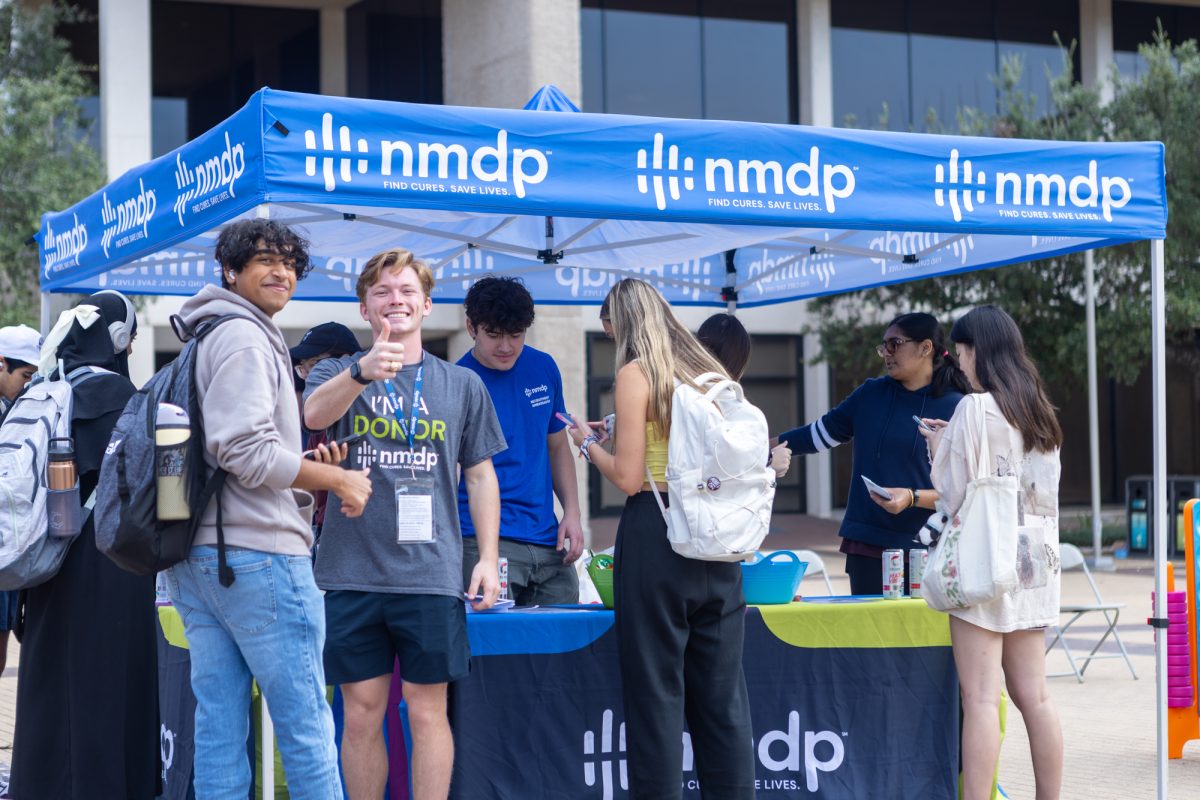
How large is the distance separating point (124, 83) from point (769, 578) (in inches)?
721

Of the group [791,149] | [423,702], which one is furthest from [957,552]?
[423,702]

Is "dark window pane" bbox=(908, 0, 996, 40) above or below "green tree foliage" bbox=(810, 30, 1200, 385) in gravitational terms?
above

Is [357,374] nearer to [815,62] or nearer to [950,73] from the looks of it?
[815,62]

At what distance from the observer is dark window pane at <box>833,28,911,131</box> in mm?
25672

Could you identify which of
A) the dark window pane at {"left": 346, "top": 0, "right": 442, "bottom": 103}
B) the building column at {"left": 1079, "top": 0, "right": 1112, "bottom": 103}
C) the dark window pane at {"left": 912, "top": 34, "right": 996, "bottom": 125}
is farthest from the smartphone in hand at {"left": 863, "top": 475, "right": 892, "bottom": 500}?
the building column at {"left": 1079, "top": 0, "right": 1112, "bottom": 103}

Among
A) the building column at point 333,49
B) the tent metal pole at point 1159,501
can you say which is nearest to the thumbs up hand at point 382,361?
the tent metal pole at point 1159,501

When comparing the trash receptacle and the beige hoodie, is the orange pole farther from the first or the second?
the trash receptacle

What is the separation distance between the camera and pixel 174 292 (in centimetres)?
759

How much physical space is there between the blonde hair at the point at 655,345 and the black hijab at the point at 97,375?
65.2 inches

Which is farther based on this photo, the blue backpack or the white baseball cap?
the white baseball cap

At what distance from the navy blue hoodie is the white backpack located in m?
1.44

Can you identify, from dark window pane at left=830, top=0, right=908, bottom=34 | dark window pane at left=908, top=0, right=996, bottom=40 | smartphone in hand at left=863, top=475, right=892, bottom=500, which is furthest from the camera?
dark window pane at left=908, top=0, right=996, bottom=40

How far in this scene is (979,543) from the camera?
189 inches

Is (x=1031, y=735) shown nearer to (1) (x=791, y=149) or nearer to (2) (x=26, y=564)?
(1) (x=791, y=149)
